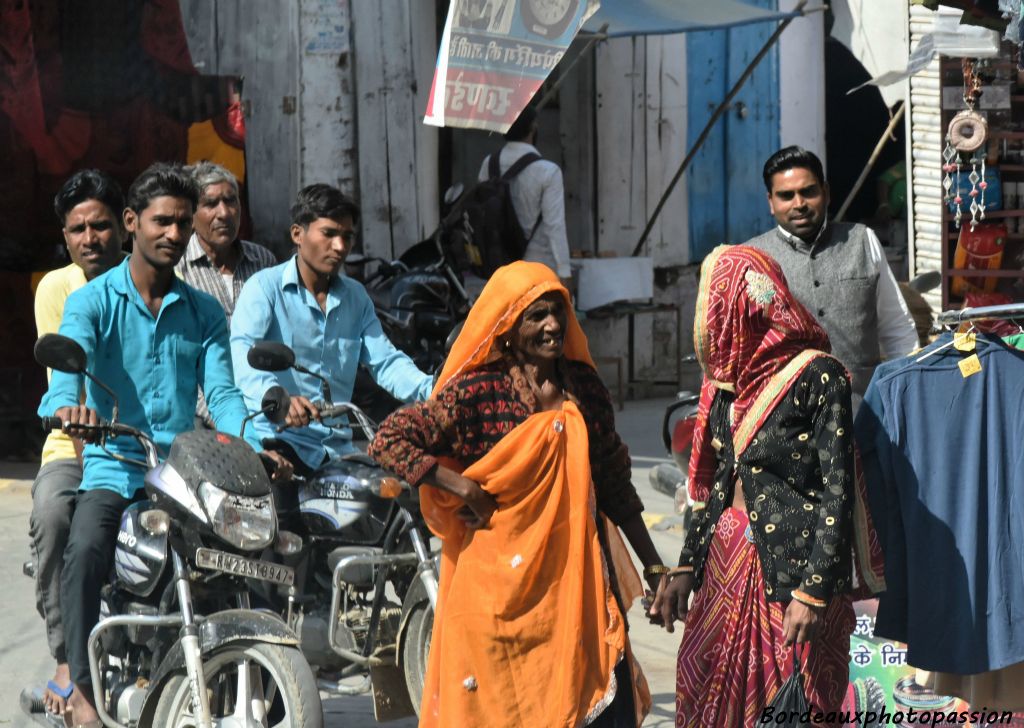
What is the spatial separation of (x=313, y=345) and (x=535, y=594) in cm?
176

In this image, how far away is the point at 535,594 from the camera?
357cm

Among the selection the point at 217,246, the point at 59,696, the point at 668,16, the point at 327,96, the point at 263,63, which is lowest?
the point at 59,696

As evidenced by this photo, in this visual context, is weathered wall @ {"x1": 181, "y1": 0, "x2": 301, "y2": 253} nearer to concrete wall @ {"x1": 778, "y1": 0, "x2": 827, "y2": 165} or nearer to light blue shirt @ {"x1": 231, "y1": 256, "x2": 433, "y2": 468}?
concrete wall @ {"x1": 778, "y1": 0, "x2": 827, "y2": 165}

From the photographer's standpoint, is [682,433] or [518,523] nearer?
[518,523]

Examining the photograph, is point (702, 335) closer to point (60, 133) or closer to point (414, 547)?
point (414, 547)

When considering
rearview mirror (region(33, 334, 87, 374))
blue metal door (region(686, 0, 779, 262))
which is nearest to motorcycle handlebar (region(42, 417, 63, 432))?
rearview mirror (region(33, 334, 87, 374))

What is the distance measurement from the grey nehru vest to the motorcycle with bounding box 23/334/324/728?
2.04 meters

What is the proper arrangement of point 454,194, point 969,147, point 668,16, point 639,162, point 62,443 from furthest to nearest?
point 639,162, point 454,194, point 668,16, point 969,147, point 62,443

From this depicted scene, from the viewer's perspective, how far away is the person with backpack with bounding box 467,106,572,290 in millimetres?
9359

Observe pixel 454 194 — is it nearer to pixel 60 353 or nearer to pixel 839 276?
pixel 839 276

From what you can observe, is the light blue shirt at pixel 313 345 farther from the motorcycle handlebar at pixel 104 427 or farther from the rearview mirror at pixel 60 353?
the rearview mirror at pixel 60 353

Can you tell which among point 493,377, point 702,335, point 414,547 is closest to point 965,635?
point 702,335

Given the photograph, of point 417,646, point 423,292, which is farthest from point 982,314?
point 423,292

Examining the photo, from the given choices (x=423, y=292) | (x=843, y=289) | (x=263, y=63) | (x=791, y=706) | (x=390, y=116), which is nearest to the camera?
(x=791, y=706)
